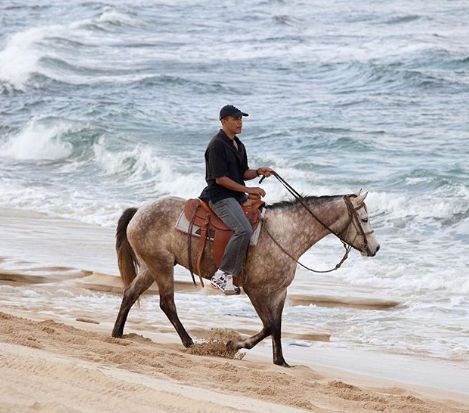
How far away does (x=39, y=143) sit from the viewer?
82.2ft

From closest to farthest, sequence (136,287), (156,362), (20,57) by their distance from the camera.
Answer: (156,362) → (136,287) → (20,57)

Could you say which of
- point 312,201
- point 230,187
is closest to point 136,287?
point 230,187

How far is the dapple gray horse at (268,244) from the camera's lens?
368 inches

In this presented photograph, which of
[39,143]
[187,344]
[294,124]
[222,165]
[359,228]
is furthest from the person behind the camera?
[294,124]

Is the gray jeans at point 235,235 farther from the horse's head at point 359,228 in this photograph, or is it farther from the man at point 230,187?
the horse's head at point 359,228

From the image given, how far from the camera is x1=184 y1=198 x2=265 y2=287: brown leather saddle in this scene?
9.34m

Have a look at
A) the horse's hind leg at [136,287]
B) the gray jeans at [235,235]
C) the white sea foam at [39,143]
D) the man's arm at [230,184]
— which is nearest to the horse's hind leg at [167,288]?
the horse's hind leg at [136,287]

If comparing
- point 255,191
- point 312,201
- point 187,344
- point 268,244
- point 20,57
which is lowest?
point 20,57

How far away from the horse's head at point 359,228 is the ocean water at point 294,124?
1439mm

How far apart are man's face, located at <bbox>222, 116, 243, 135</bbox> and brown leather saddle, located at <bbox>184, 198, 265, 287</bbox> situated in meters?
0.65

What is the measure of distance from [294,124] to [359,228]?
17.9 meters

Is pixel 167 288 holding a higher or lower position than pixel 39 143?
higher

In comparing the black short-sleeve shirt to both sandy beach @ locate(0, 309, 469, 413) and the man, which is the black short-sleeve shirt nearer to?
the man

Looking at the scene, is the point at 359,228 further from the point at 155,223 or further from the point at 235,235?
the point at 155,223
